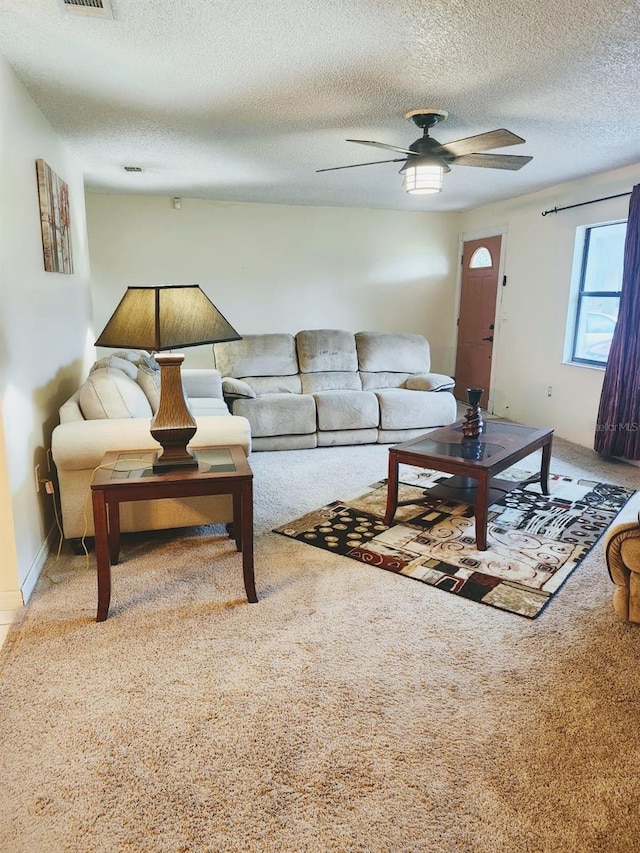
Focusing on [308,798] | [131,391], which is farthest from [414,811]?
[131,391]

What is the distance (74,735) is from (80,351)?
3.18 metres

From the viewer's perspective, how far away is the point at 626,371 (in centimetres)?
428

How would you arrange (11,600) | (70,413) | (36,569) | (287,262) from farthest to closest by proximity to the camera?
1. (287,262)
2. (70,413)
3. (36,569)
4. (11,600)

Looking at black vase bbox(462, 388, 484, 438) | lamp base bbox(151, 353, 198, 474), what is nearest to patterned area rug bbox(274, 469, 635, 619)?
black vase bbox(462, 388, 484, 438)

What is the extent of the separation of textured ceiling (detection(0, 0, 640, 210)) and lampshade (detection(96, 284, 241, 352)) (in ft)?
3.32

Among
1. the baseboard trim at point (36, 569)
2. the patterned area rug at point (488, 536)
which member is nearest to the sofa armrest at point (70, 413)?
the baseboard trim at point (36, 569)

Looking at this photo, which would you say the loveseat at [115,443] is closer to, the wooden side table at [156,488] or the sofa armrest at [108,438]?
the sofa armrest at [108,438]

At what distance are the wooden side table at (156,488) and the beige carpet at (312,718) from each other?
0.21 metres

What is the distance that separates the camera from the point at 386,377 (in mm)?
5555

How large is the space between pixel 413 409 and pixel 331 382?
0.84 metres

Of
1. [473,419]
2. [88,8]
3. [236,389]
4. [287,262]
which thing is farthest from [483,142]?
[287,262]

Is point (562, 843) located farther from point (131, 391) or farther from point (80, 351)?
point (80, 351)

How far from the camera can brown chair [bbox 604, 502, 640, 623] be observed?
215 cm

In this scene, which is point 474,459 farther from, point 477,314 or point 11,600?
point 477,314
